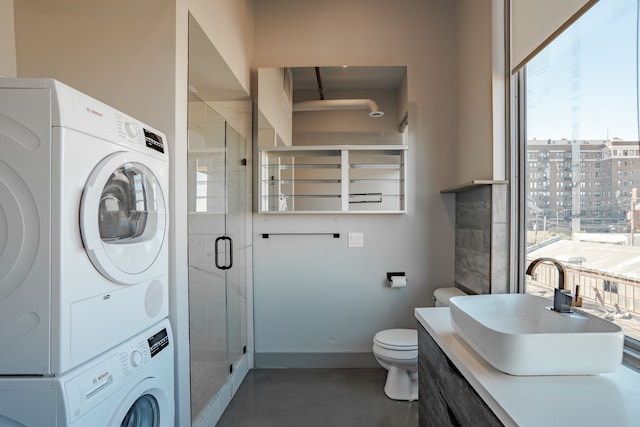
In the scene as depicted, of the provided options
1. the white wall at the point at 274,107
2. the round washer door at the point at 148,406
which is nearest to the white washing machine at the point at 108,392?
the round washer door at the point at 148,406

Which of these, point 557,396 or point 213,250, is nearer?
point 557,396

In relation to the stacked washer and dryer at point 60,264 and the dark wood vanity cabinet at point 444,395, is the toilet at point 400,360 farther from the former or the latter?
the stacked washer and dryer at point 60,264

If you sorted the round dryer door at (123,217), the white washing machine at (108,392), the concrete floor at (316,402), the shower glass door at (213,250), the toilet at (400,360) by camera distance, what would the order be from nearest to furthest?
the white washing machine at (108,392)
the round dryer door at (123,217)
the shower glass door at (213,250)
the concrete floor at (316,402)
the toilet at (400,360)

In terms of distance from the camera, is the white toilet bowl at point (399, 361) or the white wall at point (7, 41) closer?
the white wall at point (7, 41)

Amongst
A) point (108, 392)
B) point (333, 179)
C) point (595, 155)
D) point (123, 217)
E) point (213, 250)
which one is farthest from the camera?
point (333, 179)

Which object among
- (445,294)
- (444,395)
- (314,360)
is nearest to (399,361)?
(445,294)

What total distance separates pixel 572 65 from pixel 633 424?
1.54m

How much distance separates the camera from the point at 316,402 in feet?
7.72

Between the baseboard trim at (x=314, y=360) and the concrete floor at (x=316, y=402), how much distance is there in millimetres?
47

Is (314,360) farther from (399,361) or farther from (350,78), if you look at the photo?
(350,78)

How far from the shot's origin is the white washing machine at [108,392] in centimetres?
95

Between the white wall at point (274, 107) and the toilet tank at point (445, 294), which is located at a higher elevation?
the white wall at point (274, 107)

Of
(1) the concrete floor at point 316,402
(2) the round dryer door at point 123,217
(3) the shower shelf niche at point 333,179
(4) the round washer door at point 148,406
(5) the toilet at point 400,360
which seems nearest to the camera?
(2) the round dryer door at point 123,217

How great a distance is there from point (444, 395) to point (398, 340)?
3.53ft
